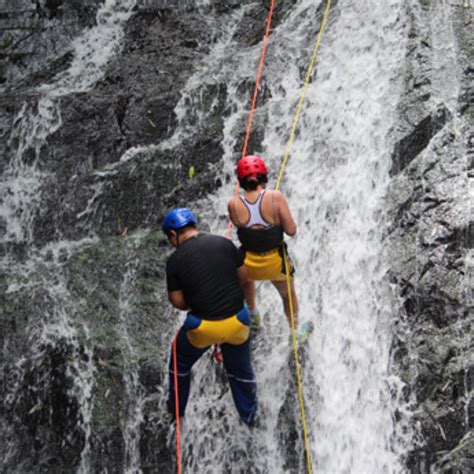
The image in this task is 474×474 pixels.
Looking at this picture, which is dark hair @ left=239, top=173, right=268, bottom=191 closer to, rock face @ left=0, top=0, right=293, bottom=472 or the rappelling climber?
the rappelling climber

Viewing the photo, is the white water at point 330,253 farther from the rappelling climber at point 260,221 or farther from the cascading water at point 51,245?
the cascading water at point 51,245

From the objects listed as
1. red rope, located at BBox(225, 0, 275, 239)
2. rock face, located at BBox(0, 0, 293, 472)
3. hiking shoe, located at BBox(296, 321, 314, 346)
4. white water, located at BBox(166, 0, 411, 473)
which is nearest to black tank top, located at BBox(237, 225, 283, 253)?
hiking shoe, located at BBox(296, 321, 314, 346)

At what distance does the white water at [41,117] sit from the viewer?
9.48m

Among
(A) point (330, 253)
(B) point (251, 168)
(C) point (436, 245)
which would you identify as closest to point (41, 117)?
(A) point (330, 253)

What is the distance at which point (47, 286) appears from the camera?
854 centimetres

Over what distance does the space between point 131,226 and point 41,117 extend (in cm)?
258

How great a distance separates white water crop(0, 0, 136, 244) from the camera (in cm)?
948

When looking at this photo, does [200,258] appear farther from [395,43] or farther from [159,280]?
[395,43]

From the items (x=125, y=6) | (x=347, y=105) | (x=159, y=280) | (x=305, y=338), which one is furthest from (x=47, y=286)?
(x=125, y=6)

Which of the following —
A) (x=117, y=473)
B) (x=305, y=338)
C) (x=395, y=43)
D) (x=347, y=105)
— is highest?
(x=395, y=43)

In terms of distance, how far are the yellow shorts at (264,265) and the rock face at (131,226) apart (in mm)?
1391

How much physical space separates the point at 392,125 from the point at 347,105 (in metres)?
0.99

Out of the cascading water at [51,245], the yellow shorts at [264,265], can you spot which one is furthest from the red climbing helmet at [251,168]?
the cascading water at [51,245]

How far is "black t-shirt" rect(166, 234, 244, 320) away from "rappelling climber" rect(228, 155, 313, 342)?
1.47 ft
